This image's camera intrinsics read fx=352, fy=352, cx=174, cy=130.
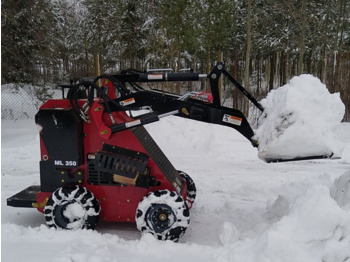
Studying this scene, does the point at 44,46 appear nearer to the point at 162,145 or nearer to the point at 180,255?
the point at 162,145

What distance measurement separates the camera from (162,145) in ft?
27.5

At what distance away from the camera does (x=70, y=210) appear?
11.9 feet

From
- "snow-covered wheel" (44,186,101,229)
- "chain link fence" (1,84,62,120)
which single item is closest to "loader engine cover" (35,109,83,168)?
"snow-covered wheel" (44,186,101,229)

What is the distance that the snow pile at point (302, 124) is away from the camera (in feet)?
10.6

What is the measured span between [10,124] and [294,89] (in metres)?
11.3

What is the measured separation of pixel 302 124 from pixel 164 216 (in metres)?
1.59

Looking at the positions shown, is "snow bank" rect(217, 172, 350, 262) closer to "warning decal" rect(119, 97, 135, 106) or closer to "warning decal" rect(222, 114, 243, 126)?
"warning decal" rect(222, 114, 243, 126)

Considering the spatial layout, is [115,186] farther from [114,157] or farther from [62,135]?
[62,135]

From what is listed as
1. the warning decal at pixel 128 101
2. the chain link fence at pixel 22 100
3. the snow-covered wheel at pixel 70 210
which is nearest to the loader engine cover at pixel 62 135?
the snow-covered wheel at pixel 70 210

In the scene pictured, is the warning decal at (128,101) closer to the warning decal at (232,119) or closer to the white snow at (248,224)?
the warning decal at (232,119)

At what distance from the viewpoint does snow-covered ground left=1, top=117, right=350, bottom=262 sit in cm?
278

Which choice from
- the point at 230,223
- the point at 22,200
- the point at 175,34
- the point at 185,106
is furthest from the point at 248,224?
the point at 175,34

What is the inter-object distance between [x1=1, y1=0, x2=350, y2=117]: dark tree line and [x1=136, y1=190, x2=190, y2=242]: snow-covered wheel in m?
7.73

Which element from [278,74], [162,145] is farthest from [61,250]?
[278,74]
